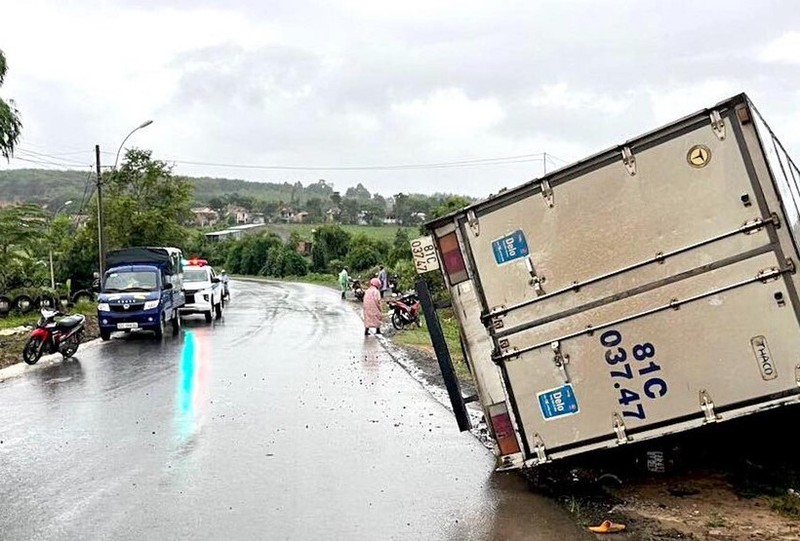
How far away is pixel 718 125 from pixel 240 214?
136877 millimetres

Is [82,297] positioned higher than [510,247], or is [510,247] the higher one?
[82,297]

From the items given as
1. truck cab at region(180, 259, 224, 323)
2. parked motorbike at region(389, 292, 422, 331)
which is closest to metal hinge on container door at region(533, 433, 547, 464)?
parked motorbike at region(389, 292, 422, 331)

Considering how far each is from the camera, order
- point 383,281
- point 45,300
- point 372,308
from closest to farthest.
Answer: point 372,308 → point 45,300 → point 383,281

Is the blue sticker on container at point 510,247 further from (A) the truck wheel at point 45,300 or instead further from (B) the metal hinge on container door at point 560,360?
(A) the truck wheel at point 45,300

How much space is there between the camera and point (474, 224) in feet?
20.3

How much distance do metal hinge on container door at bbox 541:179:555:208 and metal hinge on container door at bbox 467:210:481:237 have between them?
0.58 metres

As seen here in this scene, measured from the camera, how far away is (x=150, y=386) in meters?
12.3

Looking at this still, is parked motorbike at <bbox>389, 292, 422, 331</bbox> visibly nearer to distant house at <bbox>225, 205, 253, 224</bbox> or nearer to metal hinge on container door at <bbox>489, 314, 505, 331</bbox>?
→ metal hinge on container door at <bbox>489, 314, 505, 331</bbox>

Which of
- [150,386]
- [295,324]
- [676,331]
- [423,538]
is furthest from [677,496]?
[295,324]

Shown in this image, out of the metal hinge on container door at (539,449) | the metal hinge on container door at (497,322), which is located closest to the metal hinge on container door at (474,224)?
the metal hinge on container door at (497,322)

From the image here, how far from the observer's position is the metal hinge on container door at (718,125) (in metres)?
5.40

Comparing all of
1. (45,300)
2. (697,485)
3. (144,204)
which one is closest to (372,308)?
(45,300)

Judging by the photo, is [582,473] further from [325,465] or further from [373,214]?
[373,214]

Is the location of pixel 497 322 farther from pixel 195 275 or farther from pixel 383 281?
pixel 383 281
